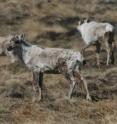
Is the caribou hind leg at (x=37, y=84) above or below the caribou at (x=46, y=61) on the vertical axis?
below

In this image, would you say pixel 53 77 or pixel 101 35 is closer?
pixel 53 77

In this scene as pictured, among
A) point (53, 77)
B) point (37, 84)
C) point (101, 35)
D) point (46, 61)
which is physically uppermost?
point (101, 35)

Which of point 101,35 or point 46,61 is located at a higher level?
point 101,35

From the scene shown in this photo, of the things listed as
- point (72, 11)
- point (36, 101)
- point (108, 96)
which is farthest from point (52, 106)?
point (72, 11)

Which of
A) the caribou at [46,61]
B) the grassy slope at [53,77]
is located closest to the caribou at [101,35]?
the grassy slope at [53,77]

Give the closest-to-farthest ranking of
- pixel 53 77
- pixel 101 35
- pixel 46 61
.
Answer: pixel 46 61 < pixel 53 77 < pixel 101 35

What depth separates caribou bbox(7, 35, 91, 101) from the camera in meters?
14.3

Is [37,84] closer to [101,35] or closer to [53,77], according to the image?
[53,77]

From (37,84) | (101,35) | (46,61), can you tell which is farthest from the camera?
(101,35)

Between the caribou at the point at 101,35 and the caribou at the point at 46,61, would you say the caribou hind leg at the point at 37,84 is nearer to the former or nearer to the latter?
the caribou at the point at 46,61

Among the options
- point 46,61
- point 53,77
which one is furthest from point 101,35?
point 46,61

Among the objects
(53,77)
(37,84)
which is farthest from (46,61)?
(53,77)

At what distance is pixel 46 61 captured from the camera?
14.4 m

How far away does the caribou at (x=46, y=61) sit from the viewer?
47.0 feet
